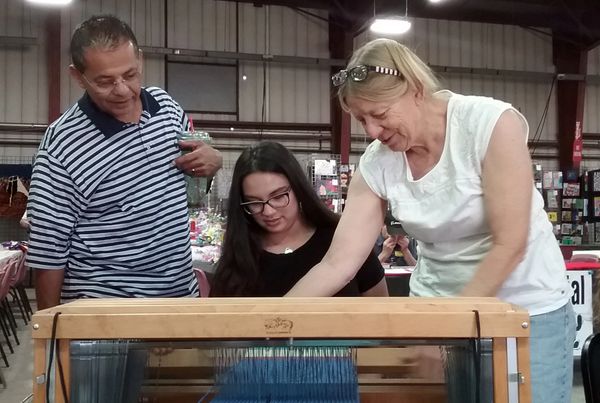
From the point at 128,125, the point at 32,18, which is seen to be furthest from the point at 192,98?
the point at 128,125

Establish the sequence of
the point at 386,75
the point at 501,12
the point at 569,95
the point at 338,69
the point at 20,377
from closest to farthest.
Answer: the point at 386,75 < the point at 20,377 < the point at 338,69 < the point at 501,12 < the point at 569,95

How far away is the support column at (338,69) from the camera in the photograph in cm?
790

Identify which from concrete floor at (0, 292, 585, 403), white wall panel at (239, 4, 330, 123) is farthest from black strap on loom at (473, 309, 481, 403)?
white wall panel at (239, 4, 330, 123)

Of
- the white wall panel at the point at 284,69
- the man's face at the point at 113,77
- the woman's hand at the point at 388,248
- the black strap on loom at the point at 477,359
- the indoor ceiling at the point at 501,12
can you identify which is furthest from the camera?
the white wall panel at the point at 284,69

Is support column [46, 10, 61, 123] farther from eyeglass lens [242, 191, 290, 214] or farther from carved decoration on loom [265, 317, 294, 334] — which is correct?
carved decoration on loom [265, 317, 294, 334]

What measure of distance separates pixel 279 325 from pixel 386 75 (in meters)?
0.46

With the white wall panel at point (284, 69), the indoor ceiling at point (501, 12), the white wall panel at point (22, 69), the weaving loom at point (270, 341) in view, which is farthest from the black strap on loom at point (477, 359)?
the white wall panel at point (22, 69)

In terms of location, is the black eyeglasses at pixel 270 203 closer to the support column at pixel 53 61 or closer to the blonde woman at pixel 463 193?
the blonde woman at pixel 463 193

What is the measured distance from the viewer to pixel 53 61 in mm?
7371

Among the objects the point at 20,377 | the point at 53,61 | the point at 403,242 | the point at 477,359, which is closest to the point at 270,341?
the point at 477,359

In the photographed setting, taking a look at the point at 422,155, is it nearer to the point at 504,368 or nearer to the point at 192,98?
the point at 504,368

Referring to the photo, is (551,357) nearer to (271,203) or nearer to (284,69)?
(271,203)

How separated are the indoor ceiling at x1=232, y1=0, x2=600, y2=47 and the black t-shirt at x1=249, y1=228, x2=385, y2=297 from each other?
21.0 feet

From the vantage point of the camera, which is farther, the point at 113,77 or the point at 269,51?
the point at 269,51
